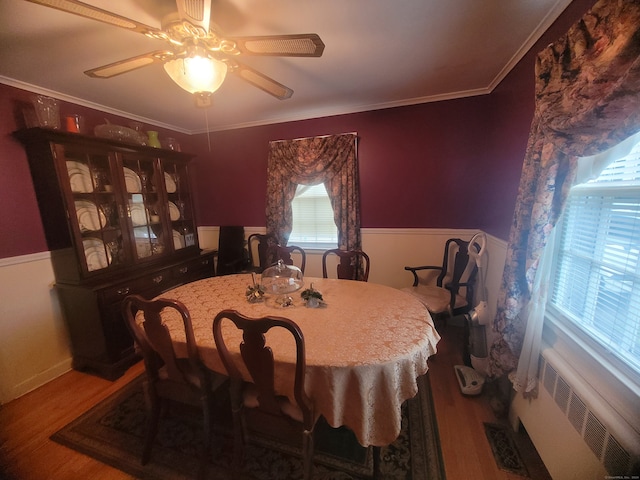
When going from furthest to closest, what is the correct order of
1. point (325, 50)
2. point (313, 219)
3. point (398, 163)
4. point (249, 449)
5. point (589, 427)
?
point (313, 219) → point (398, 163) → point (325, 50) → point (249, 449) → point (589, 427)

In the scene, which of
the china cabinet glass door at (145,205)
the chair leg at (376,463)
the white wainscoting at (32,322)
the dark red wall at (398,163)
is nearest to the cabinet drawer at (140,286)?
the china cabinet glass door at (145,205)

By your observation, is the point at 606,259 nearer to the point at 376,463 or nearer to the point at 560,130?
the point at 560,130

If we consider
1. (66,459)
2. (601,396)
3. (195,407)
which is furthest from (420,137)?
(66,459)

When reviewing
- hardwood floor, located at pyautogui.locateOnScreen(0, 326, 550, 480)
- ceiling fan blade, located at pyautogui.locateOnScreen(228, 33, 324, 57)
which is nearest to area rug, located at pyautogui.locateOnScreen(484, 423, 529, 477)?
hardwood floor, located at pyautogui.locateOnScreen(0, 326, 550, 480)

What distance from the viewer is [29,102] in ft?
6.13

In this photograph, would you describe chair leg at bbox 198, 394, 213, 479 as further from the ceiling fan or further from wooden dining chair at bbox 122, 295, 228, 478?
the ceiling fan

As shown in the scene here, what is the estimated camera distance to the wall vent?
29.9 inches

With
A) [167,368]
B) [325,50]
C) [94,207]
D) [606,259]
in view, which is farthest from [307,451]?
[94,207]

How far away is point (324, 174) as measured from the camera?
110 inches

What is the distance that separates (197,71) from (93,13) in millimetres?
402

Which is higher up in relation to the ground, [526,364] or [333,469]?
[526,364]

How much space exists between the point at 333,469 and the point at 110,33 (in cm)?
273

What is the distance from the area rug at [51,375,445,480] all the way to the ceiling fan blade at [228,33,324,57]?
1.85 m

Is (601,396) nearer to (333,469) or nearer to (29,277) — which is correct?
(333,469)
